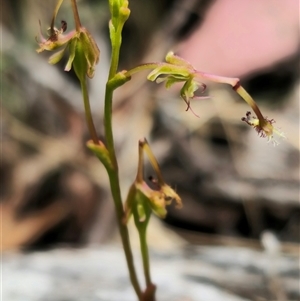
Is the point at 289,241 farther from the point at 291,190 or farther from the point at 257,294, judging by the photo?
the point at 257,294

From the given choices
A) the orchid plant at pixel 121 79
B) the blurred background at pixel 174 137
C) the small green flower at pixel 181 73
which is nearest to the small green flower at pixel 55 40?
the orchid plant at pixel 121 79

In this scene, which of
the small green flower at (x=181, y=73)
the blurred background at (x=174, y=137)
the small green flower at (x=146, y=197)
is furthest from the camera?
the blurred background at (x=174, y=137)

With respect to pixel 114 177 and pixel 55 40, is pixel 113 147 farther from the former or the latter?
pixel 55 40

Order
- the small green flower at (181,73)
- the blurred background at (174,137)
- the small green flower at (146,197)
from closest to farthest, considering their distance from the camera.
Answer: the small green flower at (181,73), the small green flower at (146,197), the blurred background at (174,137)

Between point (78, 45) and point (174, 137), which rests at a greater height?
point (174, 137)

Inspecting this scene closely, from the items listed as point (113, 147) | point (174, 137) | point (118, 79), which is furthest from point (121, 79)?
point (174, 137)

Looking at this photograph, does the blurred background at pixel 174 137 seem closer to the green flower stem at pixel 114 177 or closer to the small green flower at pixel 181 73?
the green flower stem at pixel 114 177

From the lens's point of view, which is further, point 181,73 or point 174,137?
point 174,137

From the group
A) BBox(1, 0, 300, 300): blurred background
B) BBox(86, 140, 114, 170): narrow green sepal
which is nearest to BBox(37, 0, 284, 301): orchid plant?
BBox(86, 140, 114, 170): narrow green sepal
